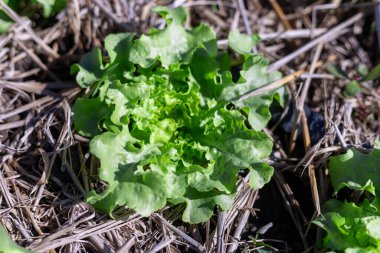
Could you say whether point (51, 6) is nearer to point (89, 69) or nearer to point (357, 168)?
point (89, 69)

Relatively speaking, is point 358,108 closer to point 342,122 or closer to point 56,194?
point 342,122

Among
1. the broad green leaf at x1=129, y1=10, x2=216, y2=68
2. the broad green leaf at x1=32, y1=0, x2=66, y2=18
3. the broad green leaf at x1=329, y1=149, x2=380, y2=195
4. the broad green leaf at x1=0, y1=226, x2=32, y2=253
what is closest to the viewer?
the broad green leaf at x1=0, y1=226, x2=32, y2=253

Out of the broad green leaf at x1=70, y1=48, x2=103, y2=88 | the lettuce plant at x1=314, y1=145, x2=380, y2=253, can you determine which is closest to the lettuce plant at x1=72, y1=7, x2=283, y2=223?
the broad green leaf at x1=70, y1=48, x2=103, y2=88

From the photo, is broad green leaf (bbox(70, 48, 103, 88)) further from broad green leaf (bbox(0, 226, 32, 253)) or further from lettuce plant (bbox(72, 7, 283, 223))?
broad green leaf (bbox(0, 226, 32, 253))

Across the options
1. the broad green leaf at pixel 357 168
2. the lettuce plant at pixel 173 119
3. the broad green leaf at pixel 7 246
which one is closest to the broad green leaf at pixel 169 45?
the lettuce plant at pixel 173 119

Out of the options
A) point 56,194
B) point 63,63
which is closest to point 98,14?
point 63,63

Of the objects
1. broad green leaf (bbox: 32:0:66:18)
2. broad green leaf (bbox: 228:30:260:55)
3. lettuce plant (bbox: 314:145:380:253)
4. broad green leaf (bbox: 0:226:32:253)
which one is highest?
broad green leaf (bbox: 32:0:66:18)

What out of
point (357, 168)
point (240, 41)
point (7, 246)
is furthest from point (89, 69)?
point (357, 168)

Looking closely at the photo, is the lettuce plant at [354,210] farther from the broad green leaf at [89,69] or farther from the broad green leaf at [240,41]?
the broad green leaf at [89,69]
